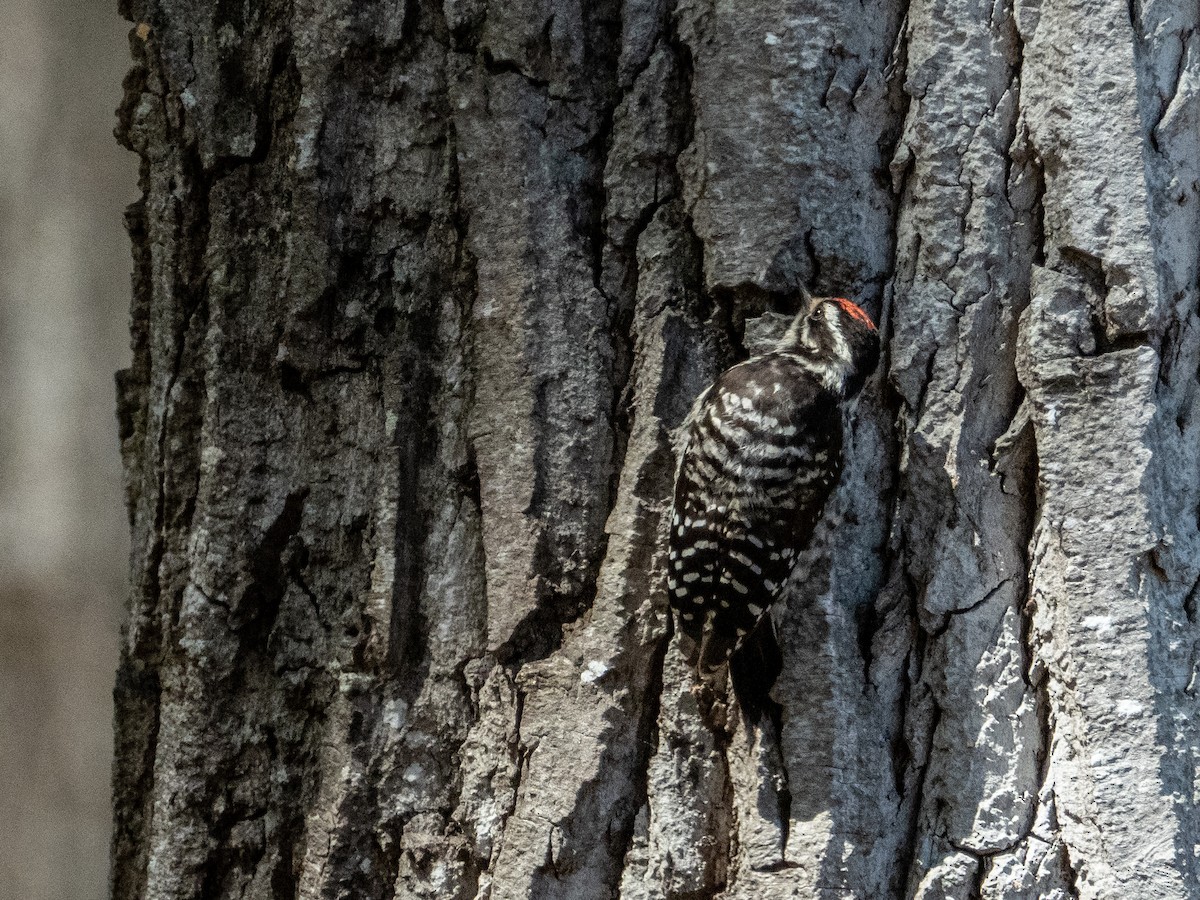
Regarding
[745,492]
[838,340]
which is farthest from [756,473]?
[838,340]

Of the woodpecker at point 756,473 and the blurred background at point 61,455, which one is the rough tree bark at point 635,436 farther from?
the blurred background at point 61,455

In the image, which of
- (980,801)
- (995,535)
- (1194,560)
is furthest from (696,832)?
(1194,560)

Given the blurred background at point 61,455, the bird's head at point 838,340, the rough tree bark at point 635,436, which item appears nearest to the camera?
the rough tree bark at point 635,436

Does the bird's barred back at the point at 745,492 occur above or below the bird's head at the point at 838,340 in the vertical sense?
below

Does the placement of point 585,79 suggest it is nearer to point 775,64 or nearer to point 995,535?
point 775,64

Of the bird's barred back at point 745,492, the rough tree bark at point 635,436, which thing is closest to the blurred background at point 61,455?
the rough tree bark at point 635,436

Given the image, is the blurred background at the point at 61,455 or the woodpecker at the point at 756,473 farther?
the blurred background at the point at 61,455

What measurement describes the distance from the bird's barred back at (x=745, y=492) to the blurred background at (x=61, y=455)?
2.19 metres

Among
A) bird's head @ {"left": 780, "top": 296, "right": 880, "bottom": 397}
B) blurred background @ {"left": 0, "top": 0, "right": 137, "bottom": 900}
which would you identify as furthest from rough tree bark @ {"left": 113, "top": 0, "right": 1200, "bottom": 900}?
blurred background @ {"left": 0, "top": 0, "right": 137, "bottom": 900}

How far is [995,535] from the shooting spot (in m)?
1.78

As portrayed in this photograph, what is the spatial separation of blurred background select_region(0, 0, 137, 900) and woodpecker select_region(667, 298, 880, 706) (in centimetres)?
219

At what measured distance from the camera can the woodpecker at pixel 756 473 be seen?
1781 millimetres

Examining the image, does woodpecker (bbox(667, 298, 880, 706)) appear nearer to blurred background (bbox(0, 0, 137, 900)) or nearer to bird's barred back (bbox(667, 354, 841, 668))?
bird's barred back (bbox(667, 354, 841, 668))

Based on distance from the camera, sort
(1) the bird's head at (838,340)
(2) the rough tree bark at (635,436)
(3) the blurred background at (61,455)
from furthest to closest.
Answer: (3) the blurred background at (61,455)
(1) the bird's head at (838,340)
(2) the rough tree bark at (635,436)
